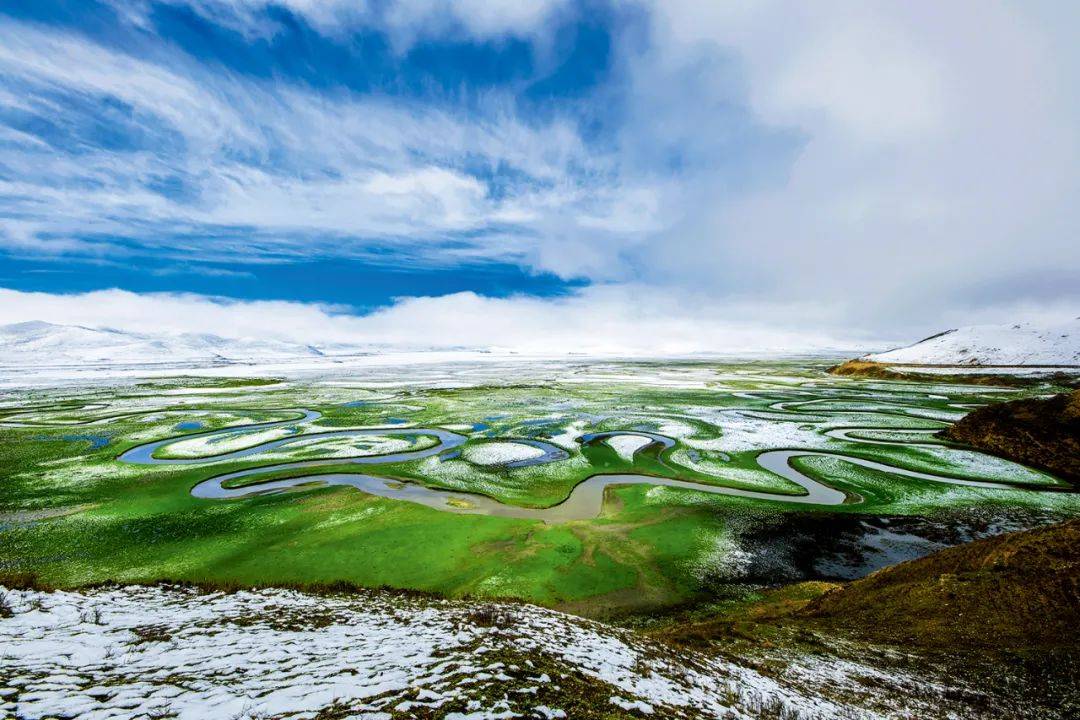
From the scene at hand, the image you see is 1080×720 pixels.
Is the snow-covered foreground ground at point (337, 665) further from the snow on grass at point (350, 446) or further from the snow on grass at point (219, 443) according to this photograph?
the snow on grass at point (219, 443)

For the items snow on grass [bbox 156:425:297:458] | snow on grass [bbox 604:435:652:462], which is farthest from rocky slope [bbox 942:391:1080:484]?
snow on grass [bbox 156:425:297:458]

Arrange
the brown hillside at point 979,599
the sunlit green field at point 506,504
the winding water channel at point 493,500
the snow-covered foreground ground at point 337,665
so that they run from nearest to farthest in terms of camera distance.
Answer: the snow-covered foreground ground at point 337,665, the brown hillside at point 979,599, the sunlit green field at point 506,504, the winding water channel at point 493,500

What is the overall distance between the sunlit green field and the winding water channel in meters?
0.34

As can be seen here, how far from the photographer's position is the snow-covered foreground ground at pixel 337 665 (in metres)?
6.86

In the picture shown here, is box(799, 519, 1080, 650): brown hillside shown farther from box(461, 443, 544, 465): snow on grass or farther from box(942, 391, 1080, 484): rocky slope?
box(942, 391, 1080, 484): rocky slope

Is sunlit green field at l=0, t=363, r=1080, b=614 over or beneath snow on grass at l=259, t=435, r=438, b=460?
beneath

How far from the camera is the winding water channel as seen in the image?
29219mm

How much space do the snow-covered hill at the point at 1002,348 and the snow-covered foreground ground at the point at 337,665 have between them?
508 ft

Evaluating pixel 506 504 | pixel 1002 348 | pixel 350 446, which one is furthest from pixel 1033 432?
pixel 1002 348

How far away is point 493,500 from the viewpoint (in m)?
30.2

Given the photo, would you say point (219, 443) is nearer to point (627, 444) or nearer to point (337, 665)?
point (627, 444)

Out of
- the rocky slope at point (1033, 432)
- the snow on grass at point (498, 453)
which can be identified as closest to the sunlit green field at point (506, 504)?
the snow on grass at point (498, 453)

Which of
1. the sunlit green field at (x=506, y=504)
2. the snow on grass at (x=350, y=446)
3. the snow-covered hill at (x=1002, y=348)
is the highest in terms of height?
the snow-covered hill at (x=1002, y=348)

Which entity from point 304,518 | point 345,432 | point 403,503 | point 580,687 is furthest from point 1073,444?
point 345,432
